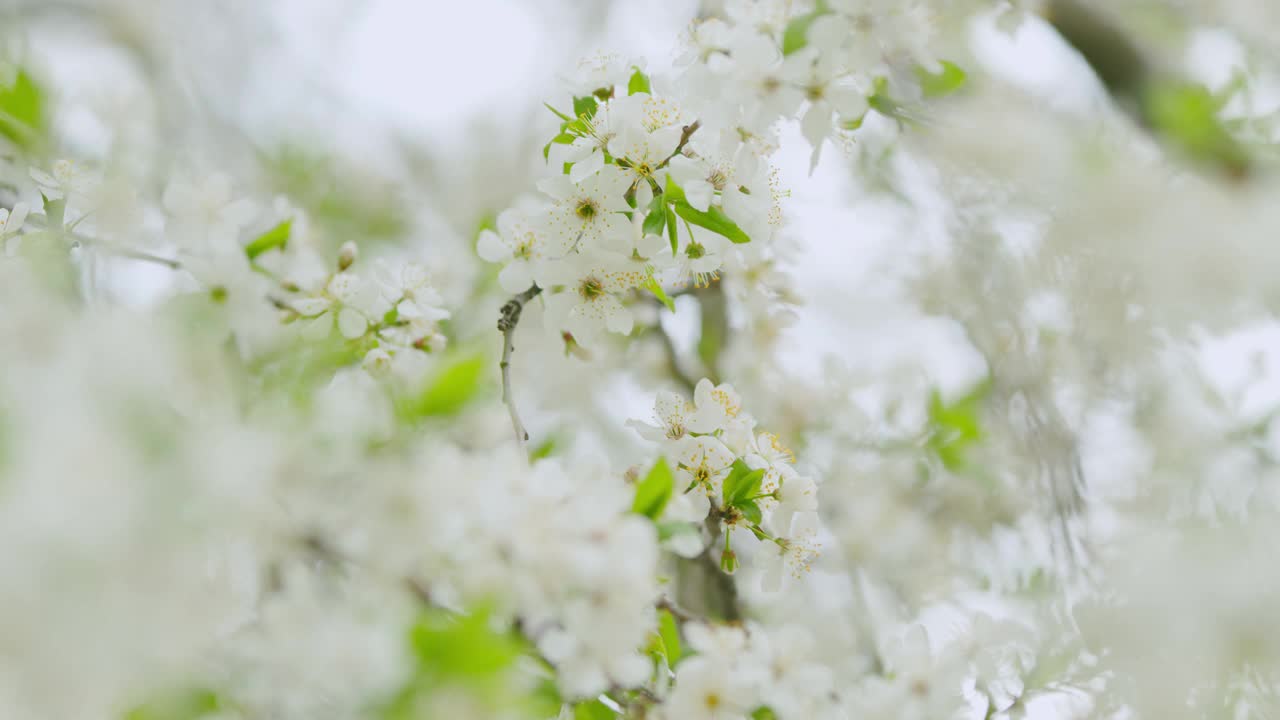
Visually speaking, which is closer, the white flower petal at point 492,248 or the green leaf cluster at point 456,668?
the green leaf cluster at point 456,668

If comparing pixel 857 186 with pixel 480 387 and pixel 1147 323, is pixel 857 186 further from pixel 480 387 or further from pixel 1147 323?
pixel 480 387

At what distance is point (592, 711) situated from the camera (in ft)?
2.29

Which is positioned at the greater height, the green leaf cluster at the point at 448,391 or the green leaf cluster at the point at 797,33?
the green leaf cluster at the point at 797,33

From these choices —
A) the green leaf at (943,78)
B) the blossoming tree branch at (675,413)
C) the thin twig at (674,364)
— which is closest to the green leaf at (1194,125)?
the blossoming tree branch at (675,413)

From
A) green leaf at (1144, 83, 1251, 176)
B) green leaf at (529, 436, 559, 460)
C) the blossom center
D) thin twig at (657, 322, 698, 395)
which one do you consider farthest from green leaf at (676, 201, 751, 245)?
green leaf at (1144, 83, 1251, 176)

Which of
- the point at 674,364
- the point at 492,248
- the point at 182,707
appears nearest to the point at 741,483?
the point at 492,248

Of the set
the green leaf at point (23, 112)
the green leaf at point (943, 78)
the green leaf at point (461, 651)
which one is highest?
the green leaf at point (943, 78)

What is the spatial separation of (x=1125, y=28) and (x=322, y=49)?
238 centimetres

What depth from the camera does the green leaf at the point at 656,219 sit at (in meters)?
0.84

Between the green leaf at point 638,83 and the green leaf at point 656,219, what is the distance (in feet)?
0.40

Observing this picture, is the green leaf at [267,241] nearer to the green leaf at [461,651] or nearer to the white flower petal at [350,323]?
the white flower petal at [350,323]

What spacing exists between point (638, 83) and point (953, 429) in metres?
0.99

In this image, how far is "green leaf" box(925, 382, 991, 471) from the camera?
1.58 meters

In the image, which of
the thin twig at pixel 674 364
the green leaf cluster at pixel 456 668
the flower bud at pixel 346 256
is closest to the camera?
the green leaf cluster at pixel 456 668
